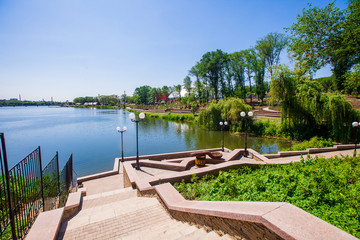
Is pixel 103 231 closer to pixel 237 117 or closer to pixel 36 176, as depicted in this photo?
pixel 36 176

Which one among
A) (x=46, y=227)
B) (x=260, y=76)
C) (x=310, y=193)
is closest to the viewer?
(x=46, y=227)

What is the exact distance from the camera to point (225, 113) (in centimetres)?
2452

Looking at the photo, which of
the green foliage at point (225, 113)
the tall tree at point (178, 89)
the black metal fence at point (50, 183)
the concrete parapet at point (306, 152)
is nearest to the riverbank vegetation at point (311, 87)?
the green foliage at point (225, 113)

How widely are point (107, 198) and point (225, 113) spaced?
20.9 metres

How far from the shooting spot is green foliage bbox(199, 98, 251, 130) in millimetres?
23438

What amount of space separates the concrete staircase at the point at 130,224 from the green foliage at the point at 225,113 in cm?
2047

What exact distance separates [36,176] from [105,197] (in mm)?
2574

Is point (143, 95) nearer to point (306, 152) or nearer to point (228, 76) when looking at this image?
point (228, 76)

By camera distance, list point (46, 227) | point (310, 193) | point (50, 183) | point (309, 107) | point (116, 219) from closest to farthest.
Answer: point (46, 227) < point (310, 193) < point (116, 219) < point (50, 183) < point (309, 107)

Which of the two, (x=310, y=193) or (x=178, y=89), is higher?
(x=178, y=89)

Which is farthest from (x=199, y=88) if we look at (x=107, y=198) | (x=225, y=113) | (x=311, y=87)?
(x=107, y=198)

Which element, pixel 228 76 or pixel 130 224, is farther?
pixel 228 76

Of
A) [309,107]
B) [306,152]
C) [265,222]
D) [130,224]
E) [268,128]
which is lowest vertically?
[306,152]

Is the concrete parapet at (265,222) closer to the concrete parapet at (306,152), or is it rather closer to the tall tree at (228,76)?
the concrete parapet at (306,152)
